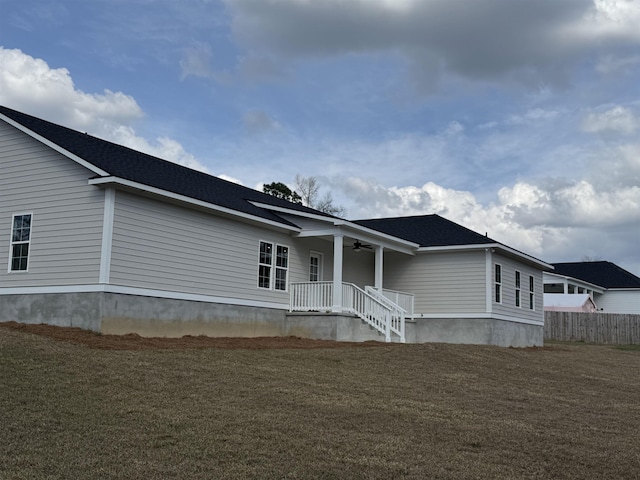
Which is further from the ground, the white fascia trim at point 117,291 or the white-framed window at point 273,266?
the white-framed window at point 273,266

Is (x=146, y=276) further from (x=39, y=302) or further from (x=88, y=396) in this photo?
(x=88, y=396)

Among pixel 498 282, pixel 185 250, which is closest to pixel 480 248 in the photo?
pixel 498 282

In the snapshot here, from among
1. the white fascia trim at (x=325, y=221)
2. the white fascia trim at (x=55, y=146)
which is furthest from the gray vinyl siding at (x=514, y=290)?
the white fascia trim at (x=55, y=146)

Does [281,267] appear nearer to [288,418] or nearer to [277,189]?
[288,418]

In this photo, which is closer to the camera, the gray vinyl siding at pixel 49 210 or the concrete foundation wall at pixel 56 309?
the concrete foundation wall at pixel 56 309

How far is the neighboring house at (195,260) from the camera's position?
53.4 ft

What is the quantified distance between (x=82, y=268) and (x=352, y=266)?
1178 cm

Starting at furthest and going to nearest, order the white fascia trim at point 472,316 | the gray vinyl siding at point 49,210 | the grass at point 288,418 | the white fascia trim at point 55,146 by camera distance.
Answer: the white fascia trim at point 472,316, the gray vinyl siding at point 49,210, the white fascia trim at point 55,146, the grass at point 288,418

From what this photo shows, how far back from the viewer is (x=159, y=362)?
1286cm

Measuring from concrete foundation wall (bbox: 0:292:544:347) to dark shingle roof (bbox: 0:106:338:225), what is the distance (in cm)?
280

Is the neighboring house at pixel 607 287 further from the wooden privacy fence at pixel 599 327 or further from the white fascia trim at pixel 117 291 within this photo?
the white fascia trim at pixel 117 291

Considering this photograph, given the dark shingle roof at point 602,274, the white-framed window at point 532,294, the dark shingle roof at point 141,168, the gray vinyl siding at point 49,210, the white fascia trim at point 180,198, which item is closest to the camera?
the white fascia trim at point 180,198

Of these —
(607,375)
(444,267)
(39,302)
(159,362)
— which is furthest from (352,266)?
(159,362)

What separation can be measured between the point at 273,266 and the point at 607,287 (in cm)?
3682
